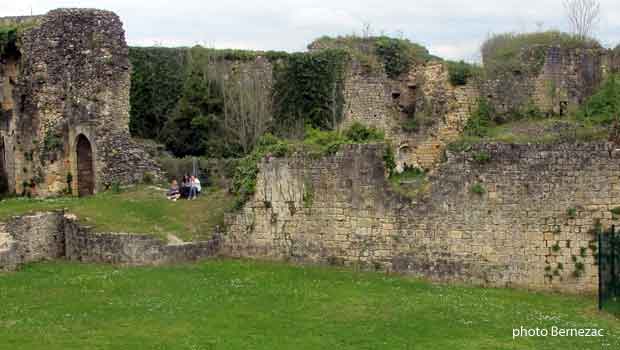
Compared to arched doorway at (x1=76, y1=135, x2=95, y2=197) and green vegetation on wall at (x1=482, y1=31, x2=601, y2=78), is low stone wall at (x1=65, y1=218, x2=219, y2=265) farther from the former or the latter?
green vegetation on wall at (x1=482, y1=31, x2=601, y2=78)

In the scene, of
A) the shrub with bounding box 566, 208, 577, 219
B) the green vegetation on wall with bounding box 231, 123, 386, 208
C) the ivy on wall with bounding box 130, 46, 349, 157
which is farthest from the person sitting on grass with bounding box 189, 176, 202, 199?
the shrub with bounding box 566, 208, 577, 219

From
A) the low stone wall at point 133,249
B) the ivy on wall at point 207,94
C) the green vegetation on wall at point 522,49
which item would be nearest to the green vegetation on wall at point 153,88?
the ivy on wall at point 207,94

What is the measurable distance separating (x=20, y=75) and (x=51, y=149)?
9.51 feet

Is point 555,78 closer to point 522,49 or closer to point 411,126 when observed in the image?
point 522,49

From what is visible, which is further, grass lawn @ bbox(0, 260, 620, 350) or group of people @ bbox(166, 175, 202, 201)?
group of people @ bbox(166, 175, 202, 201)

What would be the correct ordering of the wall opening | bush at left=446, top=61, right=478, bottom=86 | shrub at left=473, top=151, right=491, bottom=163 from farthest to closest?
bush at left=446, top=61, right=478, bottom=86, the wall opening, shrub at left=473, top=151, right=491, bottom=163

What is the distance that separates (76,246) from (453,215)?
9.43 m

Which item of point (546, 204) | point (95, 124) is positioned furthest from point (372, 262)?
point (95, 124)

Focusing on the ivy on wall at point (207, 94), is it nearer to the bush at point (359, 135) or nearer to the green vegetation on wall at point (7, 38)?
the green vegetation on wall at point (7, 38)

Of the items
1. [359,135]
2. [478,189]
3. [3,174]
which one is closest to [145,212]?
[359,135]

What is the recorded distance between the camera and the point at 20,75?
33031mm

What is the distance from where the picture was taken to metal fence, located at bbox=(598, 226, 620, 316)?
1805cm

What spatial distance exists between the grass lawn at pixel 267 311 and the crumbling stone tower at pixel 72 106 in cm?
925

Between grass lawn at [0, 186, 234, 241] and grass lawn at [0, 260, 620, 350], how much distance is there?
61.4 inches
